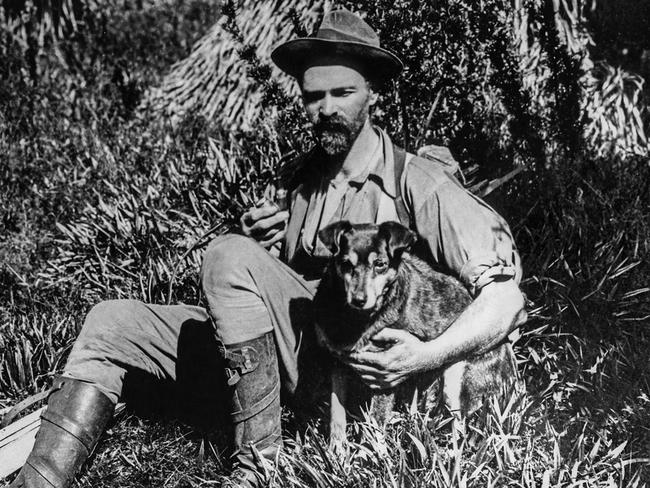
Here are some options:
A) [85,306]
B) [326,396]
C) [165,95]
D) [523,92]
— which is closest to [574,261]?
[523,92]

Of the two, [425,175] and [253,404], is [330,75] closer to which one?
[425,175]

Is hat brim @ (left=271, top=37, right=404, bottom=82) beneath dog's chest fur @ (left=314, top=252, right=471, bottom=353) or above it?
above

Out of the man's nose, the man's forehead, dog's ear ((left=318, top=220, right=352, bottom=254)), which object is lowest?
dog's ear ((left=318, top=220, right=352, bottom=254))

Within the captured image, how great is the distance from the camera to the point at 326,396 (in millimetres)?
3834

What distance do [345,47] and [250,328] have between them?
1.47 m

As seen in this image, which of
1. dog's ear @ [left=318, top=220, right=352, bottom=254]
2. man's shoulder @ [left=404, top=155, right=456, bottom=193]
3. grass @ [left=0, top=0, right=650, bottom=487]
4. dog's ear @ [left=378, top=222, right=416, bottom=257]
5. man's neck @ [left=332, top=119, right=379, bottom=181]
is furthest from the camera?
man's neck @ [left=332, top=119, right=379, bottom=181]

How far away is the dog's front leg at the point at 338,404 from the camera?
3582 mm

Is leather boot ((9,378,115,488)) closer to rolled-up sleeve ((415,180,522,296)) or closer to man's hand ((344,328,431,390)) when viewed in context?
man's hand ((344,328,431,390))

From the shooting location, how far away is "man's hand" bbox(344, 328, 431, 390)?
11.3 ft

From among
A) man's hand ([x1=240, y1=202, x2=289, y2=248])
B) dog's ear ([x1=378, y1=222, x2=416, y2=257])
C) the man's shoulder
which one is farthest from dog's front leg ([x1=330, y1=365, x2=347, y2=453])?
the man's shoulder

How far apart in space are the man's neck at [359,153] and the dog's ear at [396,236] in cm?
63

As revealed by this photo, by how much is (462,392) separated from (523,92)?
2703 mm

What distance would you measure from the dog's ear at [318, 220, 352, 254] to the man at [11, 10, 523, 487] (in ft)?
0.99

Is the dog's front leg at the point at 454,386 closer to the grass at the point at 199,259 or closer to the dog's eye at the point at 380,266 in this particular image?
the grass at the point at 199,259
